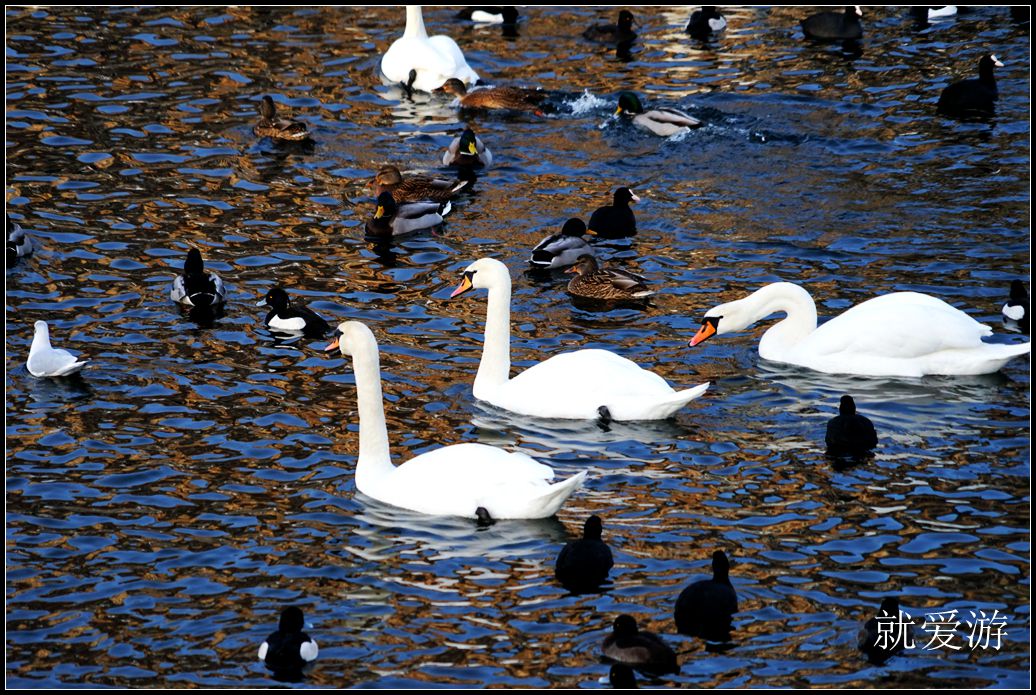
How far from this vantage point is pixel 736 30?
2652cm

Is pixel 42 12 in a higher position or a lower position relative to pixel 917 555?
higher

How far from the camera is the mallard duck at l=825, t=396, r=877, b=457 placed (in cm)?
1284

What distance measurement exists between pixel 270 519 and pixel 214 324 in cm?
460

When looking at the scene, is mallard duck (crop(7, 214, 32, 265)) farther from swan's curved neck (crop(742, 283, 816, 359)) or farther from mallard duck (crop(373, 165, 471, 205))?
swan's curved neck (crop(742, 283, 816, 359))

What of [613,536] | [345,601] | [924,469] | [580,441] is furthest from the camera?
[580,441]

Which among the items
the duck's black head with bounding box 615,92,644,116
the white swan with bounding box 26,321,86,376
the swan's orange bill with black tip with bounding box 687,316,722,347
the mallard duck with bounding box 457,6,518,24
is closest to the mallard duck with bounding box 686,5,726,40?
the mallard duck with bounding box 457,6,518,24

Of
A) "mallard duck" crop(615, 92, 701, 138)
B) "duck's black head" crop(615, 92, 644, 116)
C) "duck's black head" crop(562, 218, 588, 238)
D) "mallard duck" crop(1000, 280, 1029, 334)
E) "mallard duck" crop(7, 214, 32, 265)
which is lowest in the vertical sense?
"mallard duck" crop(1000, 280, 1029, 334)

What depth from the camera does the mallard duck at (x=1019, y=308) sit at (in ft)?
51.3

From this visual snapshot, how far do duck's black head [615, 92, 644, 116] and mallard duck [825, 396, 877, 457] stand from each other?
9.55 meters

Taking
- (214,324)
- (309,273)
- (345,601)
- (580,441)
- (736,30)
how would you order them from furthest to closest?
(736,30), (309,273), (214,324), (580,441), (345,601)

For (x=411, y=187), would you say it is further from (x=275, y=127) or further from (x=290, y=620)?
(x=290, y=620)

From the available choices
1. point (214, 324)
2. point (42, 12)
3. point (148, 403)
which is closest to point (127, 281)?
point (214, 324)

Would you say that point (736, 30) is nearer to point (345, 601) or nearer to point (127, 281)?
point (127, 281)

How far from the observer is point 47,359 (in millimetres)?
14641
